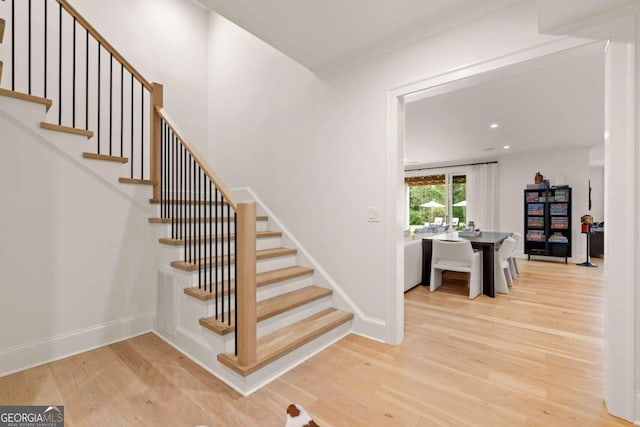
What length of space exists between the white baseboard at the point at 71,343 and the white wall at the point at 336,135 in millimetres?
1713

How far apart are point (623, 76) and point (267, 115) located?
304cm

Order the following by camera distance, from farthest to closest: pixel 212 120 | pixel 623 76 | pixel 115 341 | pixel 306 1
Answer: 1. pixel 212 120
2. pixel 115 341
3. pixel 306 1
4. pixel 623 76

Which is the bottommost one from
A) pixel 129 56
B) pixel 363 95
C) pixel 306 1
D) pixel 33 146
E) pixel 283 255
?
pixel 283 255

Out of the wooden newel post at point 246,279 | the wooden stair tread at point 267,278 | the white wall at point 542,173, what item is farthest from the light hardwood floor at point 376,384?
the white wall at point 542,173

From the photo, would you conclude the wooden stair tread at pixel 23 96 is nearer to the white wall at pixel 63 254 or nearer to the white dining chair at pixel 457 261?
the white wall at pixel 63 254

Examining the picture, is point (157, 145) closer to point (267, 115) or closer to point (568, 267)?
point (267, 115)

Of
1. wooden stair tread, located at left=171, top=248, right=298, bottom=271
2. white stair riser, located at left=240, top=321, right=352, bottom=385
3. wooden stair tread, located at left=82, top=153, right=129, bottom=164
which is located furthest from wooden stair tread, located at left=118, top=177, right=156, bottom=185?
white stair riser, located at left=240, top=321, right=352, bottom=385

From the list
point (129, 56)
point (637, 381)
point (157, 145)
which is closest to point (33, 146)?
point (157, 145)

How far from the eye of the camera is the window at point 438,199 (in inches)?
340

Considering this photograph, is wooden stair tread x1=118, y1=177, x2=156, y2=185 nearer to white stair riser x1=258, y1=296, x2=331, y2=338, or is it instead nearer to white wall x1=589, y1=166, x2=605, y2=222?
white stair riser x1=258, y1=296, x2=331, y2=338

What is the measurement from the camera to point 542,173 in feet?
23.0

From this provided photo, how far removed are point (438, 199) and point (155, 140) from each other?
9.44 metres

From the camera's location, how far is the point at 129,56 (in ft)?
12.1

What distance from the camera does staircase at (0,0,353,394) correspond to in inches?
72.5
